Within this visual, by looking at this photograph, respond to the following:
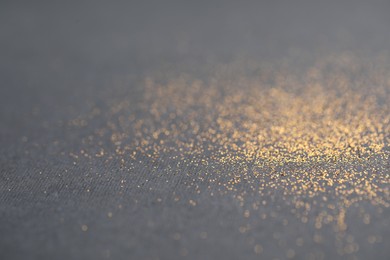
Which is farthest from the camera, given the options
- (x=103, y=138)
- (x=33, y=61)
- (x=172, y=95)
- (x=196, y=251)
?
(x=33, y=61)

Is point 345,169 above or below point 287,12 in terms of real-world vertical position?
below

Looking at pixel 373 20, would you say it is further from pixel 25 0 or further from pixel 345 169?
pixel 25 0

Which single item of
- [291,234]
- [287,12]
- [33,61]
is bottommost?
[33,61]

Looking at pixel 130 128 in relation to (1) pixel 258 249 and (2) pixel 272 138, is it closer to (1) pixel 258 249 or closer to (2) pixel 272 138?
(2) pixel 272 138

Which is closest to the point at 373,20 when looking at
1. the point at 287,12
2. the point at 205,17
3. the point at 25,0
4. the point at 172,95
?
the point at 287,12

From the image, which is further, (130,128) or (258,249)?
(130,128)

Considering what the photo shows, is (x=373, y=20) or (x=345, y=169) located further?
(x=373, y=20)

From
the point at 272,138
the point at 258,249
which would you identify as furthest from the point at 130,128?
the point at 258,249

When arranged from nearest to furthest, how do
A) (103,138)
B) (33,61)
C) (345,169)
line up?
(345,169) → (103,138) → (33,61)
